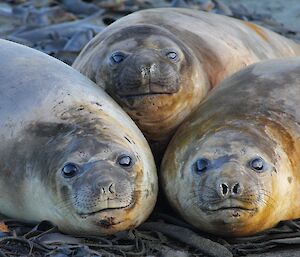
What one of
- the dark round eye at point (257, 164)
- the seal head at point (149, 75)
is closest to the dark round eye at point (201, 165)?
the dark round eye at point (257, 164)

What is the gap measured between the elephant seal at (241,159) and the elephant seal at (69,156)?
0.22 metres

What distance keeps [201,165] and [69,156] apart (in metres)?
0.65

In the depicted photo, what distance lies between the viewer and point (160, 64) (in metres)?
6.09

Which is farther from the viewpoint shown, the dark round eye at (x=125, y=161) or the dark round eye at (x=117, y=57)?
the dark round eye at (x=117, y=57)

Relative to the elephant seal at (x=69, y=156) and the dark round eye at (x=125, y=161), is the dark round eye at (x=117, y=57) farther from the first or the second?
the dark round eye at (x=125, y=161)

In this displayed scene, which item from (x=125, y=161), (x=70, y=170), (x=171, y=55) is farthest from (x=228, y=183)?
(x=171, y=55)

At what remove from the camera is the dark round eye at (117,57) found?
6.21 metres

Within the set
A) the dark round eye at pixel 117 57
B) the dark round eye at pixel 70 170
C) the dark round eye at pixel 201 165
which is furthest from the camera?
the dark round eye at pixel 117 57

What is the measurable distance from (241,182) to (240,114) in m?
0.67

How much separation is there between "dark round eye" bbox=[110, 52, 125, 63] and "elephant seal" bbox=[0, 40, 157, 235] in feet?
0.82

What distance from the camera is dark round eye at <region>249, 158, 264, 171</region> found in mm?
5355

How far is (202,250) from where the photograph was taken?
534 centimetres

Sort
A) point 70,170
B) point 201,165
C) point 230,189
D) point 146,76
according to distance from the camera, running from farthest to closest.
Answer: point 146,76, point 201,165, point 70,170, point 230,189

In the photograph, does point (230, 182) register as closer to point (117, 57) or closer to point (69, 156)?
point (69, 156)
